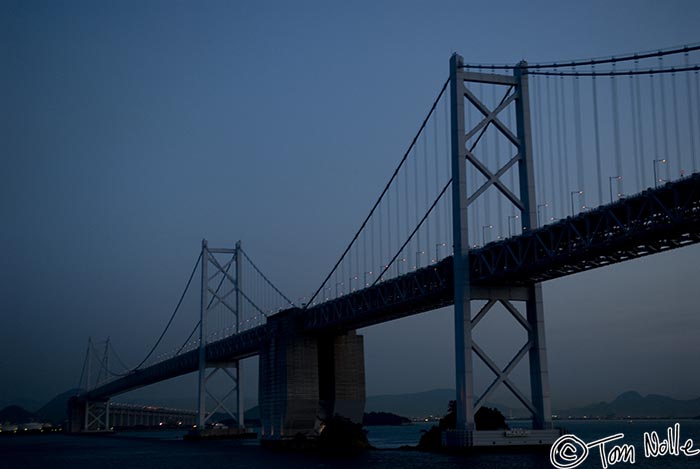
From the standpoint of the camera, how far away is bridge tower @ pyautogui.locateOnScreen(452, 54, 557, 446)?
120ft

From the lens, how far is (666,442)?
27953 millimetres

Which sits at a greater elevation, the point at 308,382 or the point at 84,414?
the point at 308,382

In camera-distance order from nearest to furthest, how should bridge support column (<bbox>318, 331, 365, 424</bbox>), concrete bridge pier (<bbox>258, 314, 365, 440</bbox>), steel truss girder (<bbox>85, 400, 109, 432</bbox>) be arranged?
concrete bridge pier (<bbox>258, 314, 365, 440</bbox>)
bridge support column (<bbox>318, 331, 365, 424</bbox>)
steel truss girder (<bbox>85, 400, 109, 432</bbox>)

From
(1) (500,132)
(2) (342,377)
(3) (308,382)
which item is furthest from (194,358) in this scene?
(1) (500,132)

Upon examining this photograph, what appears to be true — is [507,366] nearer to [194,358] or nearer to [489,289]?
[489,289]

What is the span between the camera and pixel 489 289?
38188 millimetres

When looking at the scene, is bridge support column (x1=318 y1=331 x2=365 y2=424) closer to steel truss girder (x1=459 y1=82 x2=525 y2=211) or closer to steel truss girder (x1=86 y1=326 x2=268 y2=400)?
steel truss girder (x1=86 y1=326 x2=268 y2=400)

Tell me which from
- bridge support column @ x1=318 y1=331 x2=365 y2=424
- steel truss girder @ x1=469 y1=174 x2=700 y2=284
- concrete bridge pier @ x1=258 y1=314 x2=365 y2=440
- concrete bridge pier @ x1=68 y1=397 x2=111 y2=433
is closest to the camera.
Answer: steel truss girder @ x1=469 y1=174 x2=700 y2=284

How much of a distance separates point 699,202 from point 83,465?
33.2 m

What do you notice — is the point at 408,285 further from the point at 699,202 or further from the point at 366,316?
the point at 699,202

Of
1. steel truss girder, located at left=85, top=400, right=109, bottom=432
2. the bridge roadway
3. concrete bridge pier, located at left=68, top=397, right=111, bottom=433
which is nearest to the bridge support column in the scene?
the bridge roadway

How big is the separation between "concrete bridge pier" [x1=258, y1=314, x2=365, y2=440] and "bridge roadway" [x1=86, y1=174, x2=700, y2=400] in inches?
132

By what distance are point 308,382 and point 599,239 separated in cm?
2862

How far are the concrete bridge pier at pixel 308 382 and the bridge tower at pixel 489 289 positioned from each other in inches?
813
